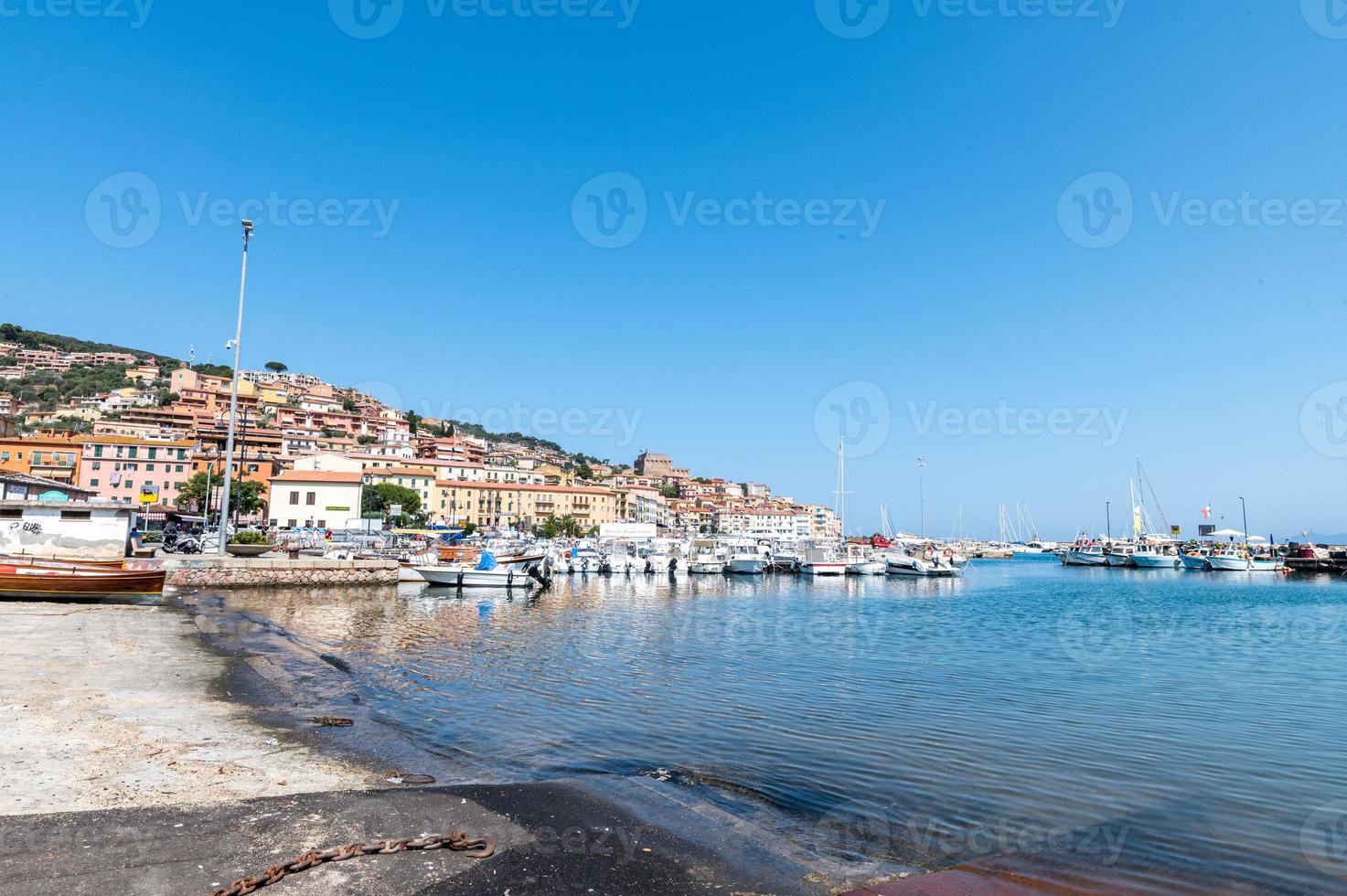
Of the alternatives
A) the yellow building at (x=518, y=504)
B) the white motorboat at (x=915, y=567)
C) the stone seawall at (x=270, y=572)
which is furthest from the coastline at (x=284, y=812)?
the yellow building at (x=518, y=504)

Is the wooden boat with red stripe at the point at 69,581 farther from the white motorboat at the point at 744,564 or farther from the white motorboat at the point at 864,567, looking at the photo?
the white motorboat at the point at 864,567

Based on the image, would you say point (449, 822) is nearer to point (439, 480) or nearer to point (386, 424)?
point (439, 480)

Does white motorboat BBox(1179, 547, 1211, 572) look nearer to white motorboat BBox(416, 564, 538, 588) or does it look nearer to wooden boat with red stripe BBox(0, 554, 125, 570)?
white motorboat BBox(416, 564, 538, 588)

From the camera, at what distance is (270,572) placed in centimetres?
3522

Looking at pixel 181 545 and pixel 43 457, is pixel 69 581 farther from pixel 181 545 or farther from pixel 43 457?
pixel 43 457

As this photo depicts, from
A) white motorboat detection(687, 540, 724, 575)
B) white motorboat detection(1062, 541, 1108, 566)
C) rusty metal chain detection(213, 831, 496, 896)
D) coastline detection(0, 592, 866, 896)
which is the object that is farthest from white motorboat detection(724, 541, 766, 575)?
white motorboat detection(1062, 541, 1108, 566)

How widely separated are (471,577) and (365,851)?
123 ft

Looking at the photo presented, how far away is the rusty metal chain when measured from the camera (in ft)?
14.5

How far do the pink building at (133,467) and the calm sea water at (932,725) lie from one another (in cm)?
6561

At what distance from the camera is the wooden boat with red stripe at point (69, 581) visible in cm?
2036

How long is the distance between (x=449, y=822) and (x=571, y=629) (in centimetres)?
1944

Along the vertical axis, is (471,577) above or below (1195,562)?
below

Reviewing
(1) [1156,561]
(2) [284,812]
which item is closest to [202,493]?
(2) [284,812]

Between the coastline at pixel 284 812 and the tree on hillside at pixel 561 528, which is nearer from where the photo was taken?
the coastline at pixel 284 812
